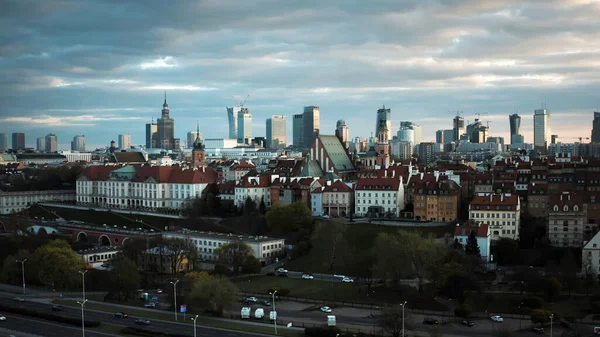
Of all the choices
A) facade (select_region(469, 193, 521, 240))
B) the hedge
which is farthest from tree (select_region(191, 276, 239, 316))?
facade (select_region(469, 193, 521, 240))

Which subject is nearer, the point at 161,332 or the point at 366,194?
the point at 161,332

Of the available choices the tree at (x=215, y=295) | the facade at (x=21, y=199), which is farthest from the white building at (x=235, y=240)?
the facade at (x=21, y=199)

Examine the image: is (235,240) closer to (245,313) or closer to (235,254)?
(235,254)

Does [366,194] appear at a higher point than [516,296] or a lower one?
higher

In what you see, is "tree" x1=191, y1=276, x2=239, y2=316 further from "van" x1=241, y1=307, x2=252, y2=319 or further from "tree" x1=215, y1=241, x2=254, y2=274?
"tree" x1=215, y1=241, x2=254, y2=274

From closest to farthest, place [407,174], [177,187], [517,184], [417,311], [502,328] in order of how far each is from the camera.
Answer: [502,328] < [417,311] < [517,184] < [407,174] < [177,187]

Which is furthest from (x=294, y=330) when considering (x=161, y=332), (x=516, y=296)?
(x=516, y=296)

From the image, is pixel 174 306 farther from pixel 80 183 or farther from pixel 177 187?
pixel 80 183
